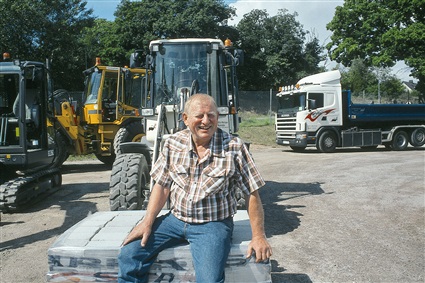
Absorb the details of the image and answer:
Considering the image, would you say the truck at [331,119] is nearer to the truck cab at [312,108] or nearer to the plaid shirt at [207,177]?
the truck cab at [312,108]

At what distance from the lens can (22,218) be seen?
7535 millimetres

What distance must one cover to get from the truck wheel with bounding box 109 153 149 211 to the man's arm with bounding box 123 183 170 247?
8.68 feet

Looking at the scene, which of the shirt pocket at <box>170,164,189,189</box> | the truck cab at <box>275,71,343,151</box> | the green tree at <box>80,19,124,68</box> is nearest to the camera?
the shirt pocket at <box>170,164,189,189</box>

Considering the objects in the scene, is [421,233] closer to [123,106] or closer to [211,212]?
[211,212]

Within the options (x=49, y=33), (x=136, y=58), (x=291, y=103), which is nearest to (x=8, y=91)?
(x=136, y=58)

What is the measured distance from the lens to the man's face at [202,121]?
320 centimetres

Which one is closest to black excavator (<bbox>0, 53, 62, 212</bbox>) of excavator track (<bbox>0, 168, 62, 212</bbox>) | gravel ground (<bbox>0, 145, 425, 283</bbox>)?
excavator track (<bbox>0, 168, 62, 212</bbox>)

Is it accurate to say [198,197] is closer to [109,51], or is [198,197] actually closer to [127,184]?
[127,184]

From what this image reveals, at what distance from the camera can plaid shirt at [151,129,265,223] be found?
10.3ft

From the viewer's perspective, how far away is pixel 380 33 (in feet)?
116

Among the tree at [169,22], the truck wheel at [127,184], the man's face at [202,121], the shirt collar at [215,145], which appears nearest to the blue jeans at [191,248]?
the shirt collar at [215,145]

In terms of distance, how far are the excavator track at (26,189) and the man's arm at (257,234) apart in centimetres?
559

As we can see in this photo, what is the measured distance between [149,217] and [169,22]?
32682 mm

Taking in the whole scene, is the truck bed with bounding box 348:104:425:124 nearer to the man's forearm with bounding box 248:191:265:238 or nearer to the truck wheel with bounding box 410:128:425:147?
the truck wheel with bounding box 410:128:425:147
